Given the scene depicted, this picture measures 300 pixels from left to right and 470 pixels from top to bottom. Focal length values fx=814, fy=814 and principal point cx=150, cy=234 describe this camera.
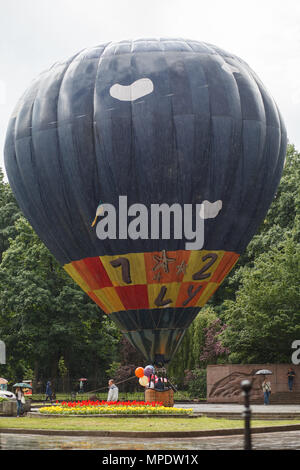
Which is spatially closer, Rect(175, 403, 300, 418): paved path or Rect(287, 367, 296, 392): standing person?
Rect(175, 403, 300, 418): paved path

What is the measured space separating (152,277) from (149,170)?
367 centimetres

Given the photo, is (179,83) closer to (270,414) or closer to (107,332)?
(270,414)

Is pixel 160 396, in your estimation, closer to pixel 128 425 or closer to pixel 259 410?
pixel 259 410

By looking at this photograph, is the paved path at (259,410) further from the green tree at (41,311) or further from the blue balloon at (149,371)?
the green tree at (41,311)

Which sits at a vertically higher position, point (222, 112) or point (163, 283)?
point (222, 112)

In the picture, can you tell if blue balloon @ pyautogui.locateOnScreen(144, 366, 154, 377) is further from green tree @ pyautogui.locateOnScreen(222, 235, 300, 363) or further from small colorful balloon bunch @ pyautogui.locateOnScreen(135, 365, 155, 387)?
green tree @ pyautogui.locateOnScreen(222, 235, 300, 363)

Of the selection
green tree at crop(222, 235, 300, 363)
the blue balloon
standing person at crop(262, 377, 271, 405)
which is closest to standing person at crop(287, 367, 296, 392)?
standing person at crop(262, 377, 271, 405)

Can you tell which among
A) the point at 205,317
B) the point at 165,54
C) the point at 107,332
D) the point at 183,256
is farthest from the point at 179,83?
the point at 107,332

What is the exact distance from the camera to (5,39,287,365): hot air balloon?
2675cm

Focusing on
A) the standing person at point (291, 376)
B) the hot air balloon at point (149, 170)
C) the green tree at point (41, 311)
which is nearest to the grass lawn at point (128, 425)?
the hot air balloon at point (149, 170)

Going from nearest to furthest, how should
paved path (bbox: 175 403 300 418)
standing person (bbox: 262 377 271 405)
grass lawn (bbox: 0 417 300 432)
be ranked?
grass lawn (bbox: 0 417 300 432) < paved path (bbox: 175 403 300 418) < standing person (bbox: 262 377 271 405)

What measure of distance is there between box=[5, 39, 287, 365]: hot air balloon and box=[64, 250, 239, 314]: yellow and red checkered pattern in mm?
39

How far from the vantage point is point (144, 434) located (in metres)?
19.6

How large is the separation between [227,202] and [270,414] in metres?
7.61
